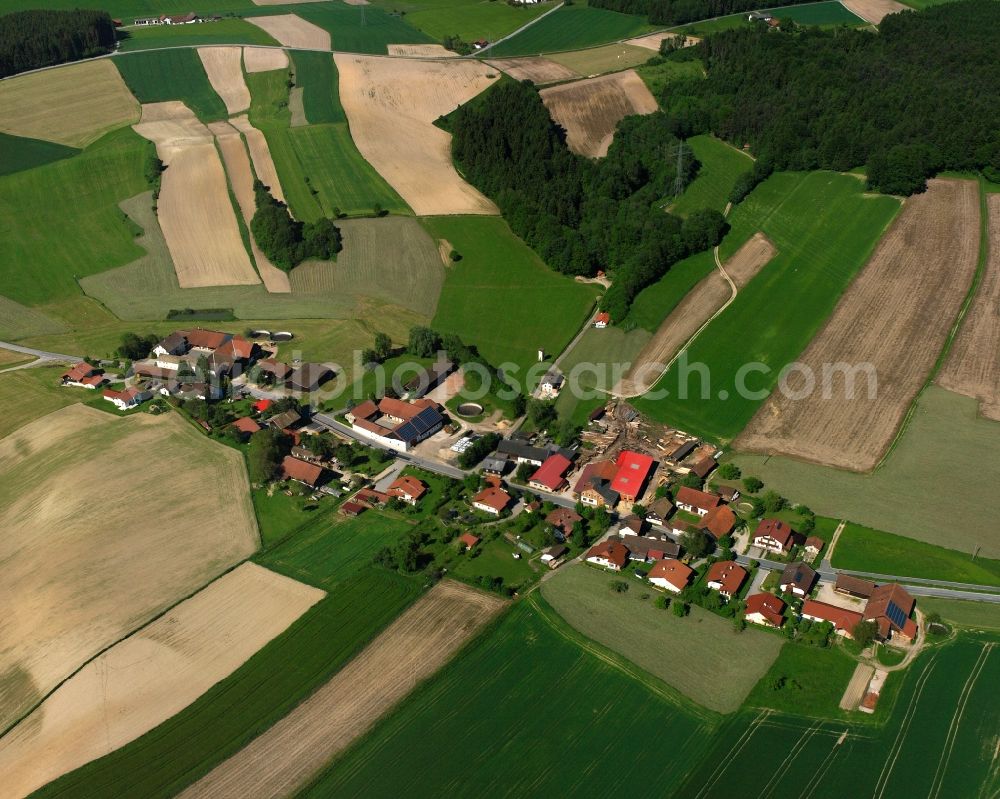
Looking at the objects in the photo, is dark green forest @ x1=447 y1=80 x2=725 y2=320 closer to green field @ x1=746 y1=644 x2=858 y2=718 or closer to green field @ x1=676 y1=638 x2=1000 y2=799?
green field @ x1=746 y1=644 x2=858 y2=718

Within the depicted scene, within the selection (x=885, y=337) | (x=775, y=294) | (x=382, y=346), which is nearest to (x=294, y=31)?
(x=382, y=346)

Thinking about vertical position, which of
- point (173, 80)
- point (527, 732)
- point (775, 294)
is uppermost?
point (173, 80)

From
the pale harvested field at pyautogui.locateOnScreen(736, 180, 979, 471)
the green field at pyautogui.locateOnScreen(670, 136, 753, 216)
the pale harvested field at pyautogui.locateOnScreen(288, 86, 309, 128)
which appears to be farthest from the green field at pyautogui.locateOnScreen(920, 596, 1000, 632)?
the pale harvested field at pyautogui.locateOnScreen(288, 86, 309, 128)

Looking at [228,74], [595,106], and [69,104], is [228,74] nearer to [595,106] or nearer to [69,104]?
[69,104]

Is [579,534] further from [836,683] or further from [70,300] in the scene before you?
[70,300]

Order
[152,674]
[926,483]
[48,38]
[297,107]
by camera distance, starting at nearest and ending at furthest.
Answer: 1. [152,674]
2. [926,483]
3. [297,107]
4. [48,38]

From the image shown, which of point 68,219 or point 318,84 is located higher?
point 318,84

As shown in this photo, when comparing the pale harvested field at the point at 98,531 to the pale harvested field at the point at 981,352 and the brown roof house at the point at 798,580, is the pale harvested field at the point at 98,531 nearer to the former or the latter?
the brown roof house at the point at 798,580
